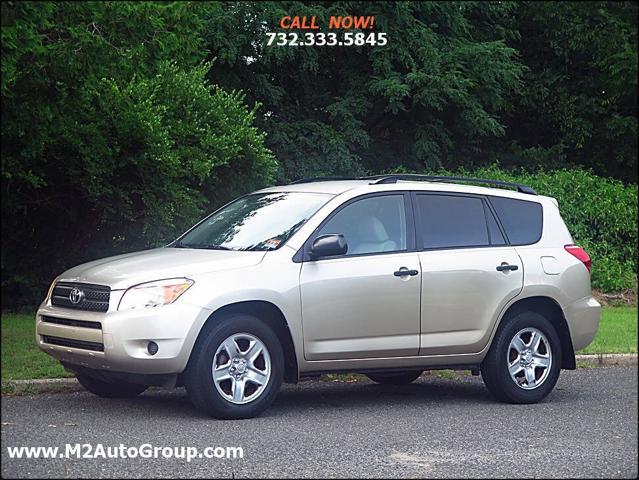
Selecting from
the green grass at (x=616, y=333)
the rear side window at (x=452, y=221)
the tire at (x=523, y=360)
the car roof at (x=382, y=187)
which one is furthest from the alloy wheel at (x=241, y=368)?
the green grass at (x=616, y=333)

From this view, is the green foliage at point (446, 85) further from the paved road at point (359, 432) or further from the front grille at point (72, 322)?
the front grille at point (72, 322)

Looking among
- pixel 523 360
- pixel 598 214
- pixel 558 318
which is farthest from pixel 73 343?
pixel 598 214

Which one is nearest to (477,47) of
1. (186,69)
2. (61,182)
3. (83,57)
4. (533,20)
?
(533,20)

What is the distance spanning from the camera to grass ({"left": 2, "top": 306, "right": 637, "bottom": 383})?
11.0 m

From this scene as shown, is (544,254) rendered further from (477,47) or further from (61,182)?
(477,47)

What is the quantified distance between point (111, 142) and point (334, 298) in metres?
6.97

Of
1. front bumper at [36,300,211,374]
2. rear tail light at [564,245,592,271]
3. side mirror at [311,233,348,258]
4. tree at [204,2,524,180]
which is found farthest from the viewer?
tree at [204,2,524,180]

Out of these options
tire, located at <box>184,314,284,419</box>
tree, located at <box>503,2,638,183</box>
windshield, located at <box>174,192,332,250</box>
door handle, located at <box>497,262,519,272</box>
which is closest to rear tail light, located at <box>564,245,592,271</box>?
door handle, located at <box>497,262,519,272</box>

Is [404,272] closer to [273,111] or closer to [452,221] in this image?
[452,221]

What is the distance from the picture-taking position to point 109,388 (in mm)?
10008

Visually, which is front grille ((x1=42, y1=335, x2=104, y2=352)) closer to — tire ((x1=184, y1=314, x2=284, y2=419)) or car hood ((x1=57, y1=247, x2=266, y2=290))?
car hood ((x1=57, y1=247, x2=266, y2=290))

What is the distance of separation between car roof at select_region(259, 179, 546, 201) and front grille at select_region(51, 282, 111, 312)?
85.8 inches

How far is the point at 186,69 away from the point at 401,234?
7740 mm

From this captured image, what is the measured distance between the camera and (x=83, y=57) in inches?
467
